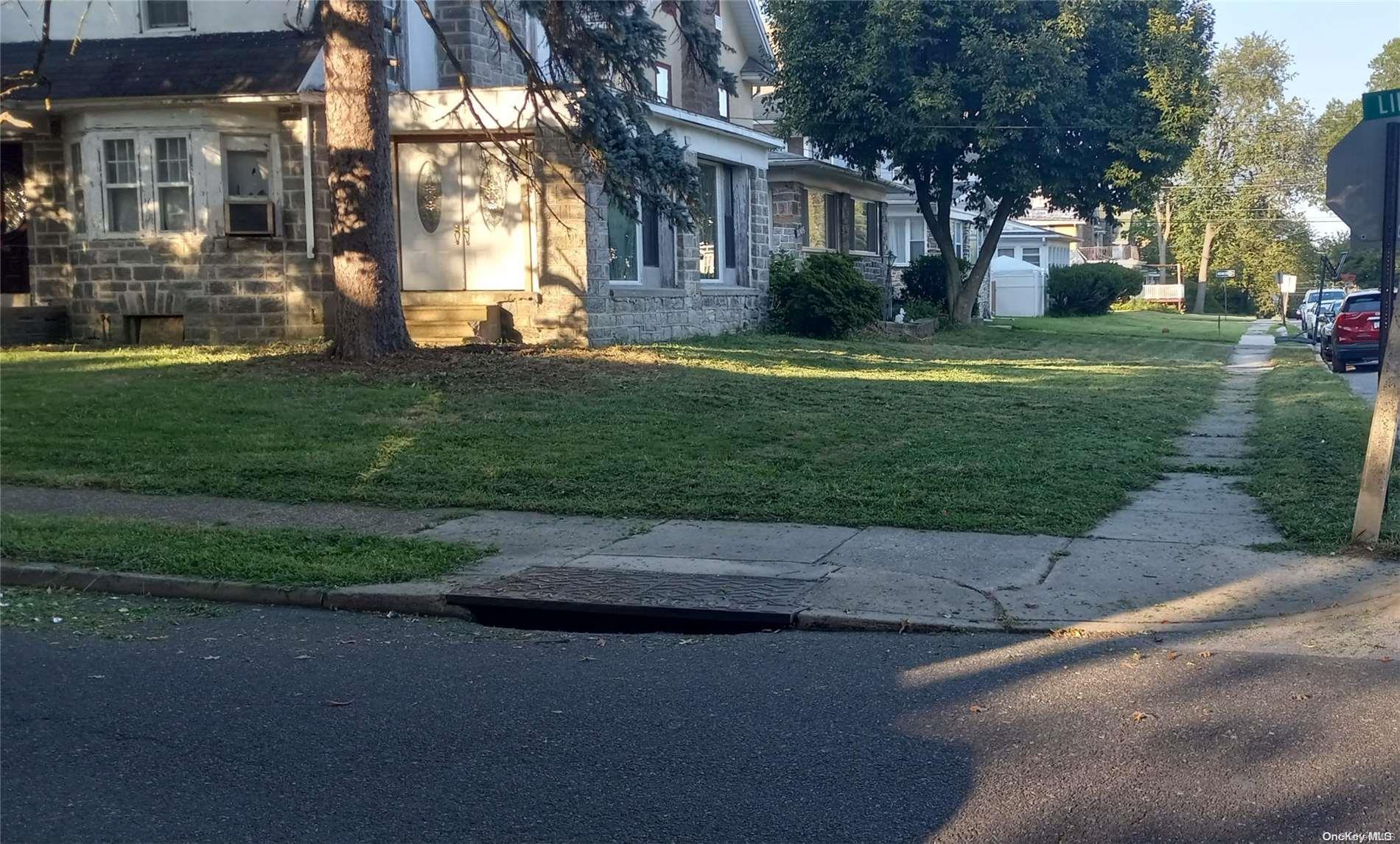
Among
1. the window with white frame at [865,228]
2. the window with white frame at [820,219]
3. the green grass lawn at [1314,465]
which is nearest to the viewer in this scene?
the green grass lawn at [1314,465]

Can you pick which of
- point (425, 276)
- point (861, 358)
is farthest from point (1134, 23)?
point (425, 276)

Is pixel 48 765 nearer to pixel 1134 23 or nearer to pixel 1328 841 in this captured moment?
pixel 1328 841

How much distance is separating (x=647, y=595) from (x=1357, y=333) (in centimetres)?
2099

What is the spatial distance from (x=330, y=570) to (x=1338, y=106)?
189ft

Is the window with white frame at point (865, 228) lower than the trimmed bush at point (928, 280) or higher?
higher

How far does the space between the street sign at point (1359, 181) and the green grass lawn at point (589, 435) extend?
264cm

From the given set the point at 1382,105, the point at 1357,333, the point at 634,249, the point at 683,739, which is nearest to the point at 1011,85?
the point at 1357,333

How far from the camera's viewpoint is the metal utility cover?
7.28 meters

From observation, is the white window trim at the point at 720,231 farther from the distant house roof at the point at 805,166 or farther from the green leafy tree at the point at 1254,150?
the green leafy tree at the point at 1254,150

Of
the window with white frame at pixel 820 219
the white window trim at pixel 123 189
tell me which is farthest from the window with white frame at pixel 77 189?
the window with white frame at pixel 820 219

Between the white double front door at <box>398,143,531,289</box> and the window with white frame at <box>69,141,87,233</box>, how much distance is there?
477 cm

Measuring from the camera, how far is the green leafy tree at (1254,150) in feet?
191

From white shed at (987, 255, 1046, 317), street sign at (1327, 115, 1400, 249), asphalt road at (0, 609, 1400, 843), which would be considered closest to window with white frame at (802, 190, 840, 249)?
white shed at (987, 255, 1046, 317)

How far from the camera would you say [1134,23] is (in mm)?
29938
